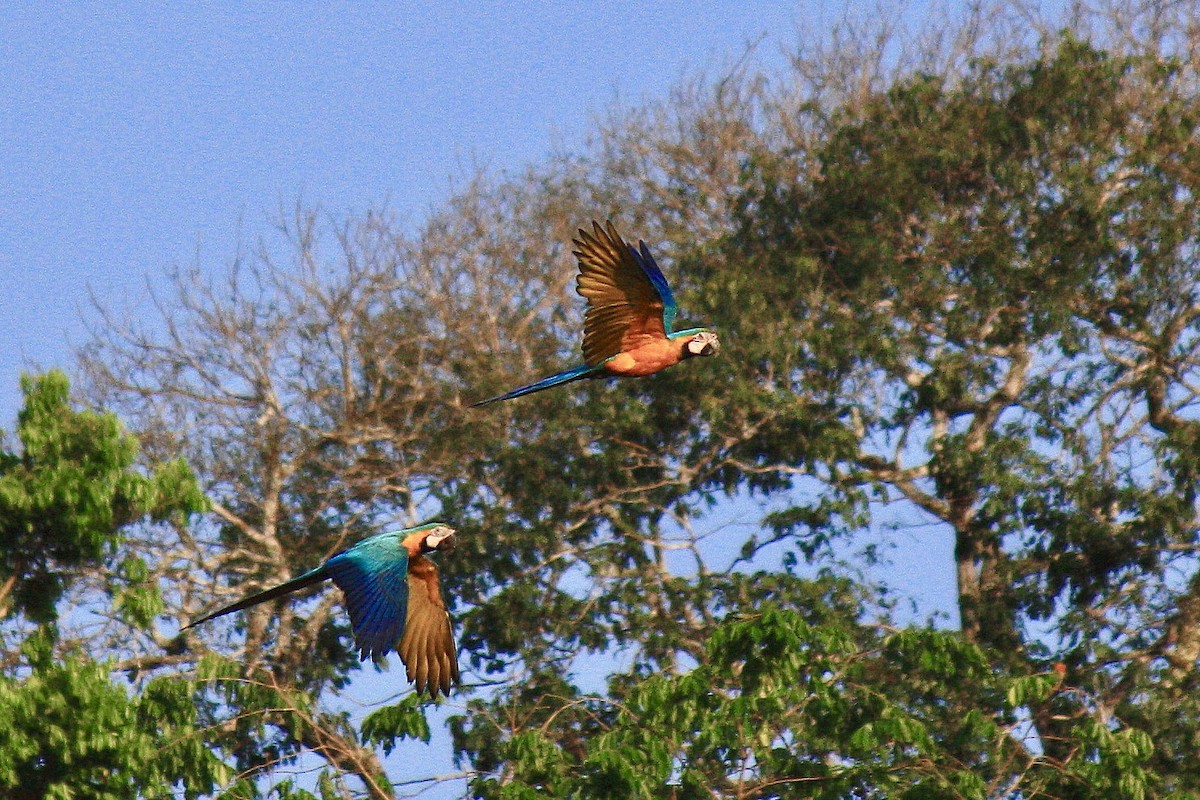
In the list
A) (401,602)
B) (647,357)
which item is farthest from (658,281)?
(401,602)

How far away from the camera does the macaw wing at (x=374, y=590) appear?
6773 mm

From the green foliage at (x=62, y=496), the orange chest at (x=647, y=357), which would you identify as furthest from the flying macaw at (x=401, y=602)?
the green foliage at (x=62, y=496)

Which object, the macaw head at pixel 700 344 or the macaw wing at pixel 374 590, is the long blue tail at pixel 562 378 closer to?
the macaw head at pixel 700 344

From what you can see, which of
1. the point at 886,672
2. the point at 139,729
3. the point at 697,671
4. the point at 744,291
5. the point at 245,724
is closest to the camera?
the point at 697,671

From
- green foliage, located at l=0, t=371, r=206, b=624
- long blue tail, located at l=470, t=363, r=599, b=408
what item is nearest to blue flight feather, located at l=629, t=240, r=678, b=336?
long blue tail, located at l=470, t=363, r=599, b=408

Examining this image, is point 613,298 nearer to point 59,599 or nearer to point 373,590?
point 373,590

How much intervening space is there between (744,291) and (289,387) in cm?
365

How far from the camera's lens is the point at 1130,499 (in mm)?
13242

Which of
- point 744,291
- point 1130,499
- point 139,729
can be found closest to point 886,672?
point 1130,499

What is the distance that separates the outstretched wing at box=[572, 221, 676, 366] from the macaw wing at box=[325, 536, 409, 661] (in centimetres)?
109

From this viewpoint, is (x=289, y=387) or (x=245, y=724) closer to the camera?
(x=245, y=724)

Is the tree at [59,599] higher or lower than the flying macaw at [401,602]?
higher

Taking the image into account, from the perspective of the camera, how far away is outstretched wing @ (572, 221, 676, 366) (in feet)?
23.2

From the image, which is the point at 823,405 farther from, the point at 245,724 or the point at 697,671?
the point at 697,671
